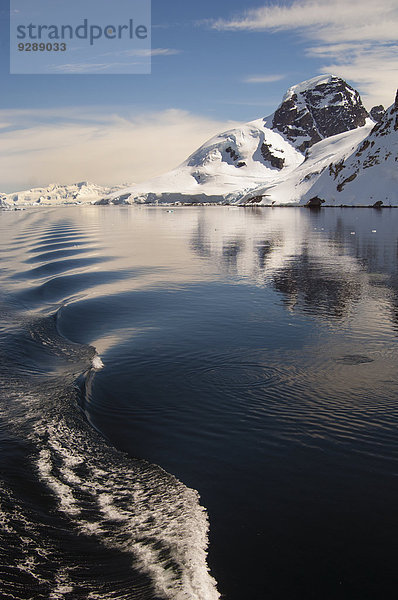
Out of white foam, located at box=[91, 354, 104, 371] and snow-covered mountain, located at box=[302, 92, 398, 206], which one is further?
snow-covered mountain, located at box=[302, 92, 398, 206]

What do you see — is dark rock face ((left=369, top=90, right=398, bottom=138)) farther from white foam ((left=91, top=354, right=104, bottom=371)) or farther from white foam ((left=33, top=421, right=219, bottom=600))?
white foam ((left=33, top=421, right=219, bottom=600))

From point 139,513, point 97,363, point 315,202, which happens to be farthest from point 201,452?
point 315,202

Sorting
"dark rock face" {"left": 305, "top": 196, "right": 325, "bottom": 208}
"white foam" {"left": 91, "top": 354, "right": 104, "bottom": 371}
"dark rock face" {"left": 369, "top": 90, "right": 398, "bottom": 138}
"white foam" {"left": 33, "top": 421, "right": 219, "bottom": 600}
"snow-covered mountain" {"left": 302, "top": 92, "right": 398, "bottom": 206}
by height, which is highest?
"dark rock face" {"left": 369, "top": 90, "right": 398, "bottom": 138}

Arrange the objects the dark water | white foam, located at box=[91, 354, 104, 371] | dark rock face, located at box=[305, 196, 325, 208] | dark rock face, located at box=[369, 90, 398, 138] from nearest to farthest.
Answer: the dark water < white foam, located at box=[91, 354, 104, 371] < dark rock face, located at box=[369, 90, 398, 138] < dark rock face, located at box=[305, 196, 325, 208]

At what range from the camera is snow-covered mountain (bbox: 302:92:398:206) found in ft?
499

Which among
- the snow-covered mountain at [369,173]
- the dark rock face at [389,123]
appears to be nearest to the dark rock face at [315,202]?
the snow-covered mountain at [369,173]

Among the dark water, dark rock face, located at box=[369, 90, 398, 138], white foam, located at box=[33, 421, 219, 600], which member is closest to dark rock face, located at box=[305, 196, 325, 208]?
dark rock face, located at box=[369, 90, 398, 138]

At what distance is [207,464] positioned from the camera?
8.66 meters

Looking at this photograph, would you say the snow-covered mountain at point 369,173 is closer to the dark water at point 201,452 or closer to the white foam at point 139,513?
the dark water at point 201,452

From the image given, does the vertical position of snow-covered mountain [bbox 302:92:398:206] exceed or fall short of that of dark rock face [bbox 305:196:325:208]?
it exceeds it

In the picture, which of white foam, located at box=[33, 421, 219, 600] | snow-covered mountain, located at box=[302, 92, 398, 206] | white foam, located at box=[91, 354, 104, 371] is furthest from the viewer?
snow-covered mountain, located at box=[302, 92, 398, 206]

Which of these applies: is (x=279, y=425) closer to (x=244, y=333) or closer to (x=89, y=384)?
(x=89, y=384)

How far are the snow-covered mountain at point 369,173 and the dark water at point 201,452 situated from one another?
147 meters

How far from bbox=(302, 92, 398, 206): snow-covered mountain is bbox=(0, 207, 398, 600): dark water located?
481 ft
